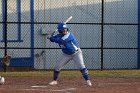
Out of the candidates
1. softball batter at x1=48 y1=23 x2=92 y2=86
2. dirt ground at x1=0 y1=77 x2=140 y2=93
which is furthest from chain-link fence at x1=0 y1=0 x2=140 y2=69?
softball batter at x1=48 y1=23 x2=92 y2=86

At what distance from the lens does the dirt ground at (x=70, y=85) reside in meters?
13.8

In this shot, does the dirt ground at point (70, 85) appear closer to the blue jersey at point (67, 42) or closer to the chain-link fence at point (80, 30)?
the blue jersey at point (67, 42)

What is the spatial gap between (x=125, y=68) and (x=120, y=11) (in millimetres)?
2301

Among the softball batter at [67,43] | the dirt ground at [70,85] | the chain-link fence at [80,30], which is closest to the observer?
the dirt ground at [70,85]

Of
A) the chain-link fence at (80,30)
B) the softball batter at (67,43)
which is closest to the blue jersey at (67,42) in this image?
the softball batter at (67,43)

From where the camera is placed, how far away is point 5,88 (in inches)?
556

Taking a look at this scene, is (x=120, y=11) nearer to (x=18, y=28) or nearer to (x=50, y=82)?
(x=18, y=28)

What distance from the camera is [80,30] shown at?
70.4ft

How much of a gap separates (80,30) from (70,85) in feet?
21.9

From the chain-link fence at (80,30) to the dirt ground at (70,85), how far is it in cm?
348

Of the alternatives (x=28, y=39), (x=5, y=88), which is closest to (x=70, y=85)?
(x=5, y=88)

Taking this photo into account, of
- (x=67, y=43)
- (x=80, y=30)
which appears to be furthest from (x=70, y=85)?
(x=80, y=30)

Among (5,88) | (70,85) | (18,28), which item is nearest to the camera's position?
(5,88)

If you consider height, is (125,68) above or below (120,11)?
below
